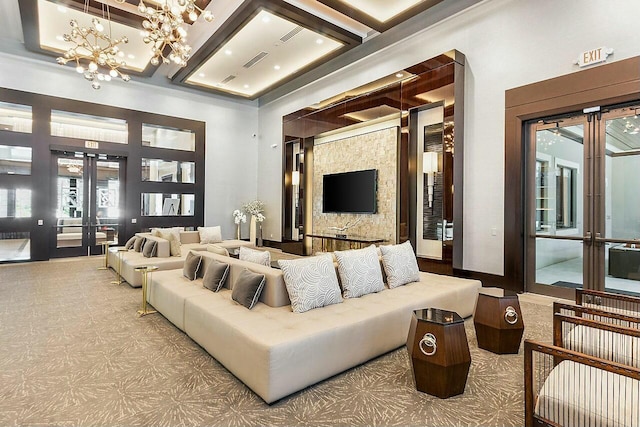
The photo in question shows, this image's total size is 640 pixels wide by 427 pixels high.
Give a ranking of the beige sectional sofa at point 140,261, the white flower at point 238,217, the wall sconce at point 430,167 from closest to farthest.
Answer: the beige sectional sofa at point 140,261
the wall sconce at point 430,167
the white flower at point 238,217

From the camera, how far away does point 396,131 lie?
6789 mm

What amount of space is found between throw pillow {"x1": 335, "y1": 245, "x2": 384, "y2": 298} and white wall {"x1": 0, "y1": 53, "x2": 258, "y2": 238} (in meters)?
7.90

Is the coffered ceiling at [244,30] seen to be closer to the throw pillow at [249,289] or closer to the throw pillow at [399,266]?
the throw pillow at [249,289]

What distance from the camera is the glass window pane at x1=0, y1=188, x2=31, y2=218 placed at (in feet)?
24.3

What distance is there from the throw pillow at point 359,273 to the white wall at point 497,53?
2839mm

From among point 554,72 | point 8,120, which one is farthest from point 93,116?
point 554,72

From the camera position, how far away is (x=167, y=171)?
970cm

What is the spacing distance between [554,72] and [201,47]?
259 inches

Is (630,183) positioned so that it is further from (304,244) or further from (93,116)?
(93,116)

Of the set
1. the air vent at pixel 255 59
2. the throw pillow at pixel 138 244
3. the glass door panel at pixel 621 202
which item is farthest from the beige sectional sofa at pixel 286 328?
the air vent at pixel 255 59

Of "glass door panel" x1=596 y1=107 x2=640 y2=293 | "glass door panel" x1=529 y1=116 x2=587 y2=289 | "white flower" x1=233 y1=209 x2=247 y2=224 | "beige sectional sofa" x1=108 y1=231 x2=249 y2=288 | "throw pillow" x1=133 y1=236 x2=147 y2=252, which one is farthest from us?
"white flower" x1=233 y1=209 x2=247 y2=224

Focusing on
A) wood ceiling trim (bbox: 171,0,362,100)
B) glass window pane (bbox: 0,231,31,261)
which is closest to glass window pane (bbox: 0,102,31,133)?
glass window pane (bbox: 0,231,31,261)

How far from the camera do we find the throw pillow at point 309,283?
2803 mm

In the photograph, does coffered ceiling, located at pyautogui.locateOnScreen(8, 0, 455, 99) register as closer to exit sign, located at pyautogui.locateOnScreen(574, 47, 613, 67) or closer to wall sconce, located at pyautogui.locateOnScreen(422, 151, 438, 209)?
exit sign, located at pyautogui.locateOnScreen(574, 47, 613, 67)
